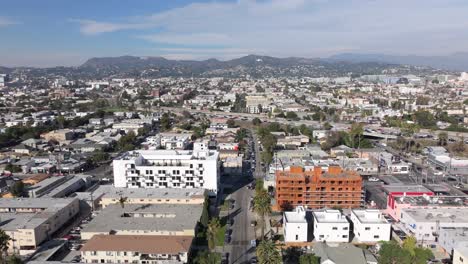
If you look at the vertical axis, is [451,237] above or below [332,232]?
above

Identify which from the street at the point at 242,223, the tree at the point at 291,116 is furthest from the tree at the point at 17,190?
the tree at the point at 291,116

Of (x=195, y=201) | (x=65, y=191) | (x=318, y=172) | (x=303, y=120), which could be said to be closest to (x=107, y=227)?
(x=195, y=201)

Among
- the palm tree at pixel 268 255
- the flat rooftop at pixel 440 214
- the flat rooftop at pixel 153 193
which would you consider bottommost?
the flat rooftop at pixel 440 214

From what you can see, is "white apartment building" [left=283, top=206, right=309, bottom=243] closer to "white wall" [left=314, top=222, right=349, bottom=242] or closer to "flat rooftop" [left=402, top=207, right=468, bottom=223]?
"white wall" [left=314, top=222, right=349, bottom=242]

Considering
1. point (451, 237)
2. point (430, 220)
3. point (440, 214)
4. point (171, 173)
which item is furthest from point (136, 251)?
point (440, 214)

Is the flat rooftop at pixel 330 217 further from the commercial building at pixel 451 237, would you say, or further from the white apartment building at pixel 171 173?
the white apartment building at pixel 171 173

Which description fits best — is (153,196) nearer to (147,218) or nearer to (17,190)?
(147,218)
